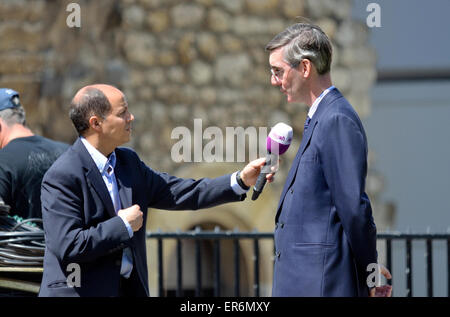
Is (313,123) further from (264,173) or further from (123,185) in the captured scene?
(123,185)

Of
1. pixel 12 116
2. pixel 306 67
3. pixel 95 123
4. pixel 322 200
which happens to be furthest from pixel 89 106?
pixel 12 116

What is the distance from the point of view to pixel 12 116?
4793 mm

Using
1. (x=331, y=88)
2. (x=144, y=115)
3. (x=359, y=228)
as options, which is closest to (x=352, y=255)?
(x=359, y=228)

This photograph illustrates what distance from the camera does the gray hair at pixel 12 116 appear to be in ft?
15.7

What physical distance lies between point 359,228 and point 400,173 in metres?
5.88

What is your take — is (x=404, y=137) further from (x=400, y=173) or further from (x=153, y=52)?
(x=153, y=52)

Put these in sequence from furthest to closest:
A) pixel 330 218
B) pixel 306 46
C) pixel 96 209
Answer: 1. pixel 96 209
2. pixel 306 46
3. pixel 330 218

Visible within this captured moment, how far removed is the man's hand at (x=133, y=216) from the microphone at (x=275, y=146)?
46cm

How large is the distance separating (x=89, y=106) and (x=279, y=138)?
0.75 meters

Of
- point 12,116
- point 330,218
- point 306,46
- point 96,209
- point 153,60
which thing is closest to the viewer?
point 330,218

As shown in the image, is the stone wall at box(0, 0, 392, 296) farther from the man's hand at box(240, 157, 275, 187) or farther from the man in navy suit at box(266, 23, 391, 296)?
the man in navy suit at box(266, 23, 391, 296)

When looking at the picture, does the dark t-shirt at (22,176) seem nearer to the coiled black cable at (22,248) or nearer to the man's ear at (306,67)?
the coiled black cable at (22,248)

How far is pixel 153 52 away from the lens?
7.40m
